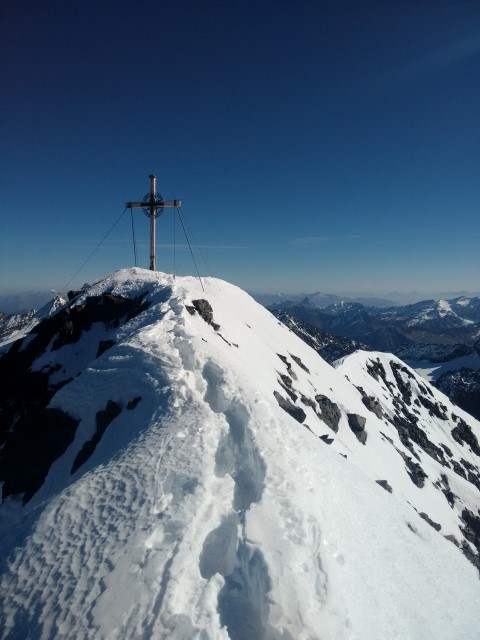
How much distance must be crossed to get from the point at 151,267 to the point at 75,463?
2603 cm

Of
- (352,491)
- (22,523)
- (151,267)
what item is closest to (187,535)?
Answer: (22,523)

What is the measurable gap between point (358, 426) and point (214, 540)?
96.0 feet

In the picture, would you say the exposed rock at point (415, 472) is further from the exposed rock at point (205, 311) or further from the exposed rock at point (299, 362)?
the exposed rock at point (205, 311)

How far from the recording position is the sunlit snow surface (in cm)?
705

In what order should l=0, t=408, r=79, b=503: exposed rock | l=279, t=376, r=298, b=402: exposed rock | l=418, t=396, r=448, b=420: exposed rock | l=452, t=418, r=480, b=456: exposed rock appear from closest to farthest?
l=0, t=408, r=79, b=503: exposed rock < l=279, t=376, r=298, b=402: exposed rock < l=452, t=418, r=480, b=456: exposed rock < l=418, t=396, r=448, b=420: exposed rock

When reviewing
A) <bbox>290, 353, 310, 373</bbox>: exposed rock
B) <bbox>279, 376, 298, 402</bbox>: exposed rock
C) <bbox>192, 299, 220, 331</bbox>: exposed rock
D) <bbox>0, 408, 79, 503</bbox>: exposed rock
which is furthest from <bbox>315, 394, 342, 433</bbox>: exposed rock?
<bbox>0, 408, 79, 503</bbox>: exposed rock

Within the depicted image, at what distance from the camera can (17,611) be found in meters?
7.19

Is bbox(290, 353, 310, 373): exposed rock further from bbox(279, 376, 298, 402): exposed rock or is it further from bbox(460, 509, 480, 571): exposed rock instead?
bbox(460, 509, 480, 571): exposed rock

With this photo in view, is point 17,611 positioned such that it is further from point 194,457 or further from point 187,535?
point 194,457

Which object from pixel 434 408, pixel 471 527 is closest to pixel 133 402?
pixel 471 527

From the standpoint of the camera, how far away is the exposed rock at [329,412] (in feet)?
100

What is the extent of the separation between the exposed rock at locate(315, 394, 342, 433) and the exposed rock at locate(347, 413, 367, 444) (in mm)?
1647

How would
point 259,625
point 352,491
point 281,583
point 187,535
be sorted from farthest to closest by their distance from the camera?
1. point 352,491
2. point 187,535
3. point 281,583
4. point 259,625

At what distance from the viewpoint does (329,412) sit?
32312 millimetres
